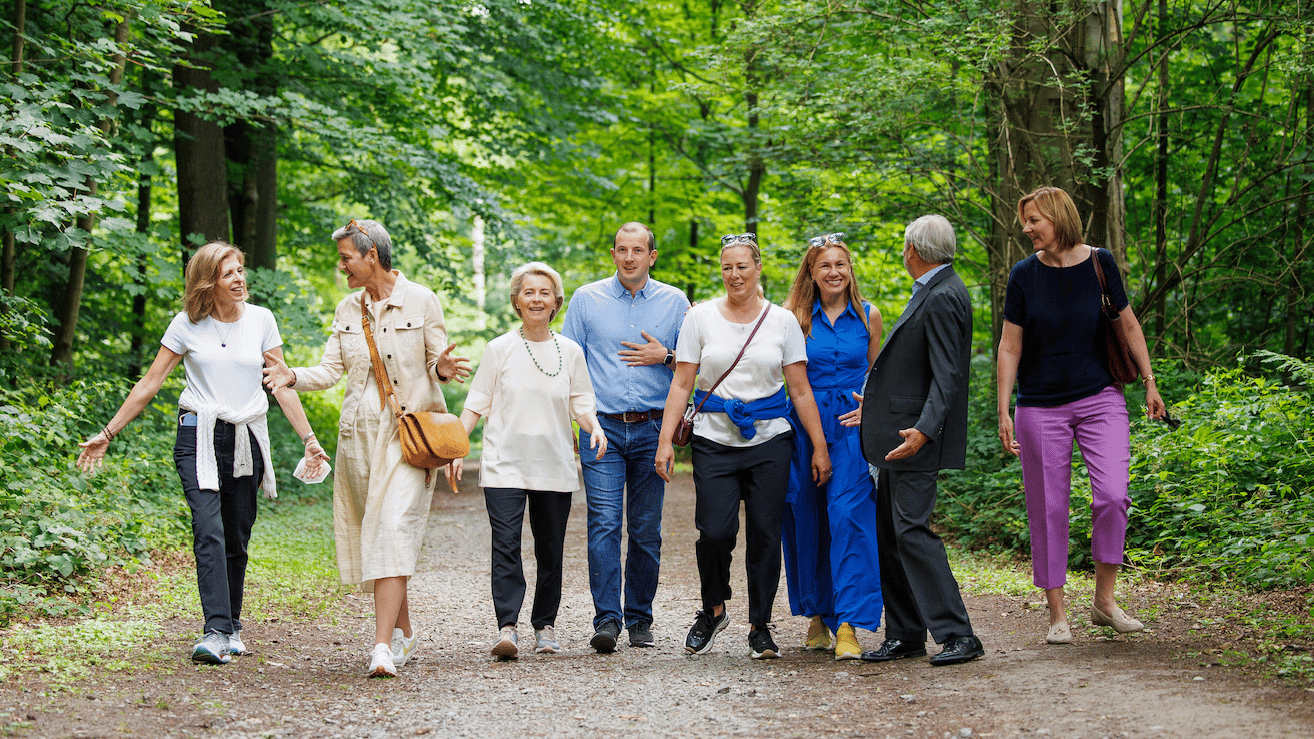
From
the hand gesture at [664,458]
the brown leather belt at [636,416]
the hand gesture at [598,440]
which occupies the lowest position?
the hand gesture at [664,458]

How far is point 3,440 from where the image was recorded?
6926 mm

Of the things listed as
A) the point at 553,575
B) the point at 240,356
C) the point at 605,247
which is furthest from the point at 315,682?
the point at 605,247

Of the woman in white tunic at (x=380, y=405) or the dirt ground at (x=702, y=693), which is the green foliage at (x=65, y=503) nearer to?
the dirt ground at (x=702, y=693)

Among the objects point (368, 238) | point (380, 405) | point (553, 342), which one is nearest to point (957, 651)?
point (553, 342)

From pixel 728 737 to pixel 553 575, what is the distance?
1817 millimetres

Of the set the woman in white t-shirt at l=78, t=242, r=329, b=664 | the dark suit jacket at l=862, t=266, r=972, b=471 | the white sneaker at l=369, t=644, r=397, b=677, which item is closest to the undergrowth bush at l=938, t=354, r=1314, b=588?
Result: the dark suit jacket at l=862, t=266, r=972, b=471

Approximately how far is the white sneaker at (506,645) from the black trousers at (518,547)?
41mm

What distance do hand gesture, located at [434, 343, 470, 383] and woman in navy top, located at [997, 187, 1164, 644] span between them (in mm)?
2573

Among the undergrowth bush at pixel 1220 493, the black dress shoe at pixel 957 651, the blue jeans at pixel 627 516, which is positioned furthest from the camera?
the undergrowth bush at pixel 1220 493

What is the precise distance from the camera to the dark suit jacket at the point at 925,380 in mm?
4801

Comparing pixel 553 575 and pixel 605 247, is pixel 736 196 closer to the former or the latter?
pixel 605 247

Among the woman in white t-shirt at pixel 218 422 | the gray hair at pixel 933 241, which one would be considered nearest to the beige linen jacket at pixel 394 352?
the woman in white t-shirt at pixel 218 422

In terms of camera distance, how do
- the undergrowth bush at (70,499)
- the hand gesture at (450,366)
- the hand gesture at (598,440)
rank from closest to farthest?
the hand gesture at (450,366)
the hand gesture at (598,440)
the undergrowth bush at (70,499)

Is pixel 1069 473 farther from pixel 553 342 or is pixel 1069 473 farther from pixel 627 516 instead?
pixel 553 342
